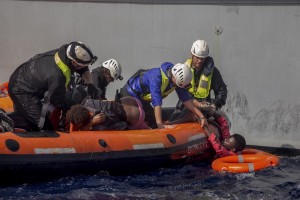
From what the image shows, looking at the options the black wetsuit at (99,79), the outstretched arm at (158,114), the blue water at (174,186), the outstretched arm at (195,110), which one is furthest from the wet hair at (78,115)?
the outstretched arm at (195,110)

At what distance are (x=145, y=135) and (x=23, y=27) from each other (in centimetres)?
418

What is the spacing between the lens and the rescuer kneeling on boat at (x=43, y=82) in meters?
7.44

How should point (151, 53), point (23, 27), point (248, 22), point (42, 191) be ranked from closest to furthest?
point (42, 191) < point (248, 22) < point (151, 53) < point (23, 27)

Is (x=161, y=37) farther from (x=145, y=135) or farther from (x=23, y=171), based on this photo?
(x=23, y=171)

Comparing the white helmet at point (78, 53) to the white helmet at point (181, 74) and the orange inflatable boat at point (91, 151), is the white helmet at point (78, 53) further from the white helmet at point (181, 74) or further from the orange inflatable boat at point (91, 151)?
the white helmet at point (181, 74)

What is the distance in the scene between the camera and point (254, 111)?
1001 cm

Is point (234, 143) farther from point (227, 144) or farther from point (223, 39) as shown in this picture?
point (223, 39)

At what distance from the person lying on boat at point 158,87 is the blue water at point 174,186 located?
0.83 metres

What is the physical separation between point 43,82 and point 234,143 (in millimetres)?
2908

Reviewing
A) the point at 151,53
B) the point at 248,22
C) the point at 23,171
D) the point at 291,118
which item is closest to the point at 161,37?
the point at 151,53

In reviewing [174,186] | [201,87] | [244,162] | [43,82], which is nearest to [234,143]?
[244,162]

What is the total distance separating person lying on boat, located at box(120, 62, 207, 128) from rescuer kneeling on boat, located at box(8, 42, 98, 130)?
1105 millimetres

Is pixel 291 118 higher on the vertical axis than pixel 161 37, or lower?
lower

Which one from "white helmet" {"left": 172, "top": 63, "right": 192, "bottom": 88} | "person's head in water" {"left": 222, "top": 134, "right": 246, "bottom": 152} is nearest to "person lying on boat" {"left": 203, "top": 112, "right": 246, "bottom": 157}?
"person's head in water" {"left": 222, "top": 134, "right": 246, "bottom": 152}
